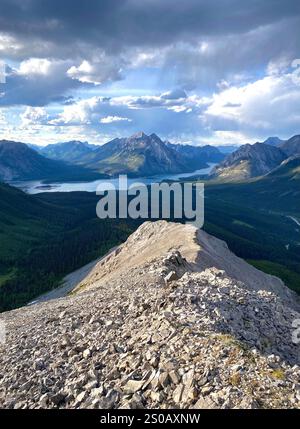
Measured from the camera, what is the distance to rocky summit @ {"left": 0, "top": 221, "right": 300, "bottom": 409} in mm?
28984

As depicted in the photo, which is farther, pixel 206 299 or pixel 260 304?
pixel 260 304

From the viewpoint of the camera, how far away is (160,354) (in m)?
33.3

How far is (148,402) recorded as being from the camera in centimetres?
2902

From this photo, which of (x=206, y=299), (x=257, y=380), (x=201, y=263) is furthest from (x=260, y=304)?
(x=201, y=263)

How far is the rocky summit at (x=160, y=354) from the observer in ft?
95.1

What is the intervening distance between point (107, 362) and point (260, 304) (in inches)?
770

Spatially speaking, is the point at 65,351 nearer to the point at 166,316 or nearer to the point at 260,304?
the point at 166,316

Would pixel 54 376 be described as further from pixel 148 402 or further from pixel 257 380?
pixel 257 380

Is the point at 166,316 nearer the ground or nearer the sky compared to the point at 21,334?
nearer the sky
